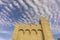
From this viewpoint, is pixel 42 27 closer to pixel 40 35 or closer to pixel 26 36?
pixel 40 35

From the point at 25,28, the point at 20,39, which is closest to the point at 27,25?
the point at 25,28

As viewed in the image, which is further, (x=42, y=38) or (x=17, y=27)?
(x=17, y=27)

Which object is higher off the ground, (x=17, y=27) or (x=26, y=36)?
(x=17, y=27)

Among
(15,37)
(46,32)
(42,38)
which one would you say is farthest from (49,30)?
(15,37)

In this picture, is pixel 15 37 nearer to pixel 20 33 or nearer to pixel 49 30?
pixel 20 33

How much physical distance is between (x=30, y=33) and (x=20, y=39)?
7.63 ft

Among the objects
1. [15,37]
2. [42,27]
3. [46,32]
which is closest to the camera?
[15,37]

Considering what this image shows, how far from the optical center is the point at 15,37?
15883mm

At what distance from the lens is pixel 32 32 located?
1773 centimetres

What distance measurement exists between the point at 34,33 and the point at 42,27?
186 cm

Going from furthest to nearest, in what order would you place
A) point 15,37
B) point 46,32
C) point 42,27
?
point 42,27, point 46,32, point 15,37

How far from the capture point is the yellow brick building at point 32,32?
1630cm

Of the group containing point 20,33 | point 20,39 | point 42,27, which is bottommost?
point 20,39

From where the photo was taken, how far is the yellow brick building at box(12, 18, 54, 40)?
1630 cm
